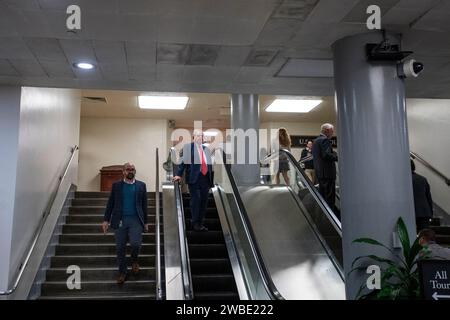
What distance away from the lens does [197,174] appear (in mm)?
7105

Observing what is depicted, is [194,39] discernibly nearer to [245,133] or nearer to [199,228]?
[199,228]

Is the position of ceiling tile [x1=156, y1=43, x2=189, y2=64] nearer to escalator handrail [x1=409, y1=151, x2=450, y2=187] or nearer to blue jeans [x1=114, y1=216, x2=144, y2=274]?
blue jeans [x1=114, y1=216, x2=144, y2=274]

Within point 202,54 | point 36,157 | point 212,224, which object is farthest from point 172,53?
point 212,224

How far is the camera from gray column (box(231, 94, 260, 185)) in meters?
11.2

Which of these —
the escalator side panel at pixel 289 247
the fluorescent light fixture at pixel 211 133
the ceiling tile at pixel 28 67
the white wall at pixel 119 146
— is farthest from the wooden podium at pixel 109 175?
the ceiling tile at pixel 28 67

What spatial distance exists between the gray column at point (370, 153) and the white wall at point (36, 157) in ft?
14.2

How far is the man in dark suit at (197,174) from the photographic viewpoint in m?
7.12

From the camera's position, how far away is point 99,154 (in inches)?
593

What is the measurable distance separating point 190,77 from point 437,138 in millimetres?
6358

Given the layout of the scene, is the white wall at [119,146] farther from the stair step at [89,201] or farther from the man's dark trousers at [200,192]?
the man's dark trousers at [200,192]

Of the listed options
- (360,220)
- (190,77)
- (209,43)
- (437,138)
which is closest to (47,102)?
(190,77)
